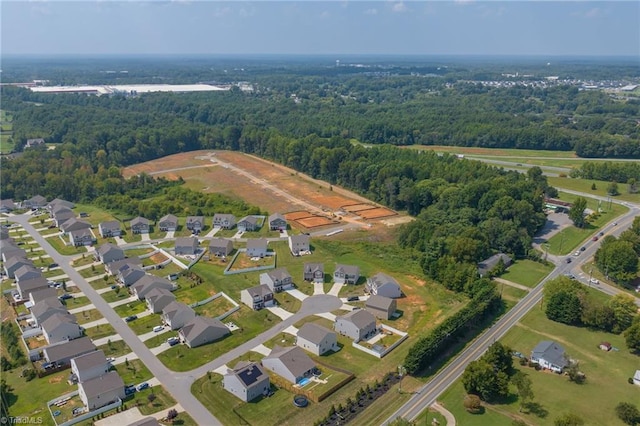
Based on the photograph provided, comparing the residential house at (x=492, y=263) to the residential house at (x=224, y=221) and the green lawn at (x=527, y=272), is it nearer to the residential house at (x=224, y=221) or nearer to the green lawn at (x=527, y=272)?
the green lawn at (x=527, y=272)

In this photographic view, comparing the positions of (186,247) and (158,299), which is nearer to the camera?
(158,299)

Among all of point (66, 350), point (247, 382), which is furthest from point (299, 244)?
point (66, 350)

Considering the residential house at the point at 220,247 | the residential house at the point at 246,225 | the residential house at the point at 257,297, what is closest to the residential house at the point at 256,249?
the residential house at the point at 220,247

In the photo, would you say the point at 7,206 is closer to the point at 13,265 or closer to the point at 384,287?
the point at 13,265

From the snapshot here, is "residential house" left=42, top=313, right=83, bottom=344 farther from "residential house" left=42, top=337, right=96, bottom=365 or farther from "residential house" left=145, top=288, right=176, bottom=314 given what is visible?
"residential house" left=145, top=288, right=176, bottom=314

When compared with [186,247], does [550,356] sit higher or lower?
lower

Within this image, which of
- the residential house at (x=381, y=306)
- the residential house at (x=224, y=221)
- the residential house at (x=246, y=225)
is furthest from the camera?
the residential house at (x=224, y=221)

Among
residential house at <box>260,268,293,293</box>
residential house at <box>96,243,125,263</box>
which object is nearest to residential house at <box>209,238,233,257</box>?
residential house at <box>260,268,293,293</box>
